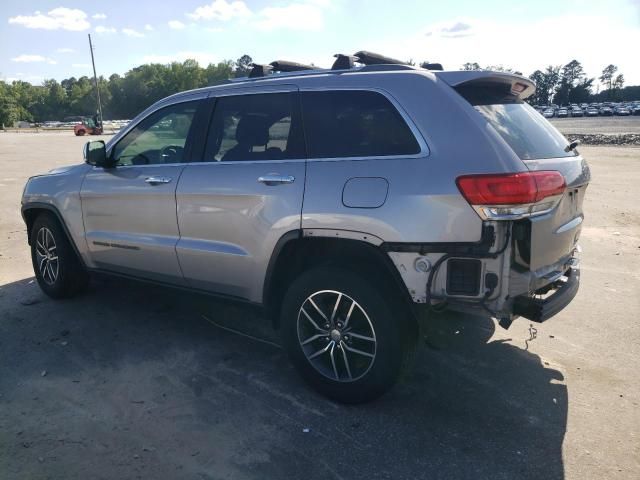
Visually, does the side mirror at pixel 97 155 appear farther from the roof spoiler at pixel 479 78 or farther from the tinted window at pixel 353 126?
the roof spoiler at pixel 479 78

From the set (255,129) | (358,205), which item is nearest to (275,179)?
(255,129)

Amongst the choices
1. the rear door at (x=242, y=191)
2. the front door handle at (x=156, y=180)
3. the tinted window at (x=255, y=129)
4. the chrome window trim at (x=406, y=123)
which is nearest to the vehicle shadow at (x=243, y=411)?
the rear door at (x=242, y=191)

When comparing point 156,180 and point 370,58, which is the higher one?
point 370,58

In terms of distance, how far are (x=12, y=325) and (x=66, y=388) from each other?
1.51 metres

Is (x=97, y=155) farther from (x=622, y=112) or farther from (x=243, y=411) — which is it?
(x=622, y=112)

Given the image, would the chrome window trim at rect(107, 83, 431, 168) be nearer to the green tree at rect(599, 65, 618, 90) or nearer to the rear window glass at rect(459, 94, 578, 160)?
the rear window glass at rect(459, 94, 578, 160)

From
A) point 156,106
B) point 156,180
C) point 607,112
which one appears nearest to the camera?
point 156,180

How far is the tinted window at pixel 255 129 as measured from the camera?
3.62 metres

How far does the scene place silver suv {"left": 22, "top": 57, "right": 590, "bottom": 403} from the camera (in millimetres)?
2883

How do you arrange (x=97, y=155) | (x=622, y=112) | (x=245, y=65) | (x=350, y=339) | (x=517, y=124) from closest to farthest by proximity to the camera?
(x=517, y=124) → (x=350, y=339) → (x=97, y=155) → (x=245, y=65) → (x=622, y=112)

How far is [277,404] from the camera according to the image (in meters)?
3.43

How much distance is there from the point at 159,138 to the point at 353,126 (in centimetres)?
199

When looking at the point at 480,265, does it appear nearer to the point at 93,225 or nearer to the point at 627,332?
the point at 627,332

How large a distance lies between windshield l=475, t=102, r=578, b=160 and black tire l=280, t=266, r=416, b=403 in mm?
1165
